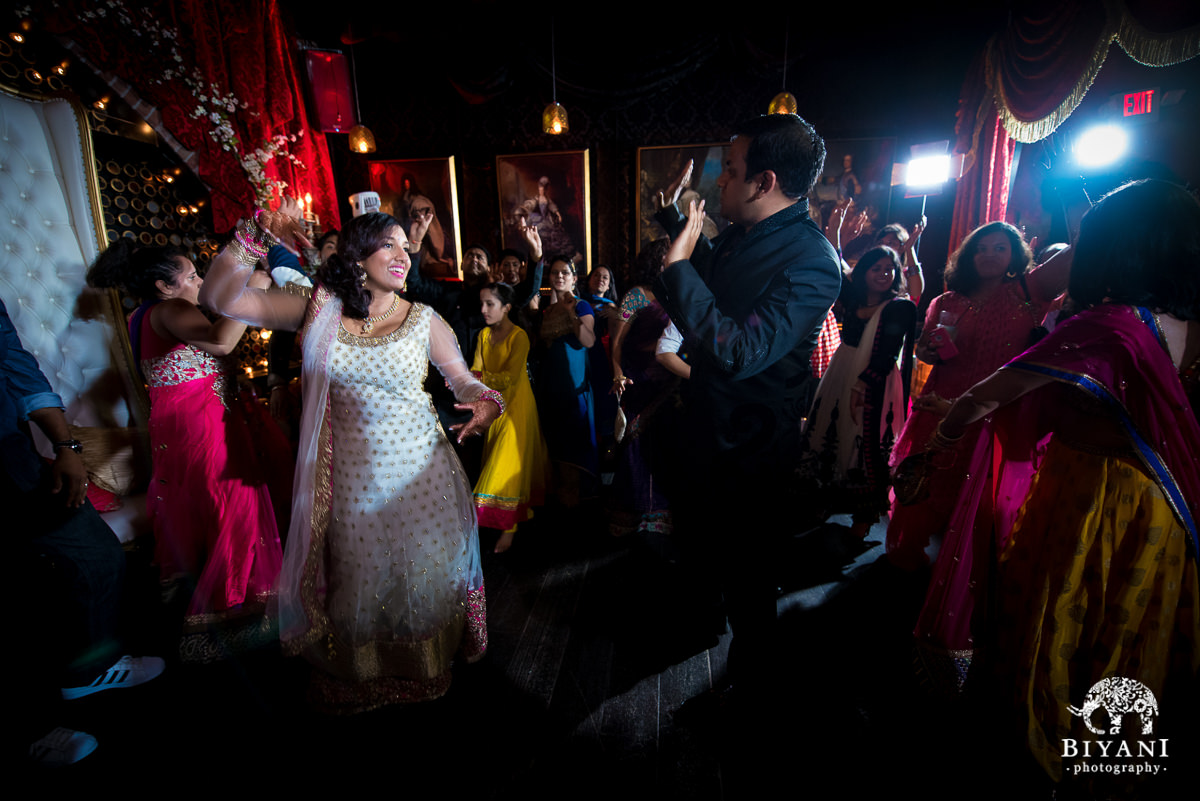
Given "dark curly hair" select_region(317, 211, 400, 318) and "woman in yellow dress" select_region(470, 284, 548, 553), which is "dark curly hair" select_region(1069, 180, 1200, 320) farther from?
"woman in yellow dress" select_region(470, 284, 548, 553)

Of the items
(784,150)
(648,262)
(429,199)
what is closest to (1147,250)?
(784,150)

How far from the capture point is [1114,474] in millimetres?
1303

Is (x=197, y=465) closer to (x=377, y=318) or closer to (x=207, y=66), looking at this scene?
(x=377, y=318)

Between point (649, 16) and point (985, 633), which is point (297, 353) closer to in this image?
point (985, 633)

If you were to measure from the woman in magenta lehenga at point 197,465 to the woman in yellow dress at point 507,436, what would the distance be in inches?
45.5

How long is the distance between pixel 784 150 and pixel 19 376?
8.56 ft

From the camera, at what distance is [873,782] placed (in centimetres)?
148

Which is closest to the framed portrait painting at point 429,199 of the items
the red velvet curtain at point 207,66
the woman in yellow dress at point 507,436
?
the red velvet curtain at point 207,66

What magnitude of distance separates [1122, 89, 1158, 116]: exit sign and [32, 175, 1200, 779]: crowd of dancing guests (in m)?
2.44

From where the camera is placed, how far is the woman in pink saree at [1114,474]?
3.94 feet

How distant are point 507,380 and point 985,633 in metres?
2.62

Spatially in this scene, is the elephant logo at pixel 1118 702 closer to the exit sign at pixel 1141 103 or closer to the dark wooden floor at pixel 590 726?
the dark wooden floor at pixel 590 726

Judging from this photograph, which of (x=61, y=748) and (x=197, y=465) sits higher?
(x=197, y=465)

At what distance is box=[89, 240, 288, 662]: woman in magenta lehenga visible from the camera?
209 centimetres
